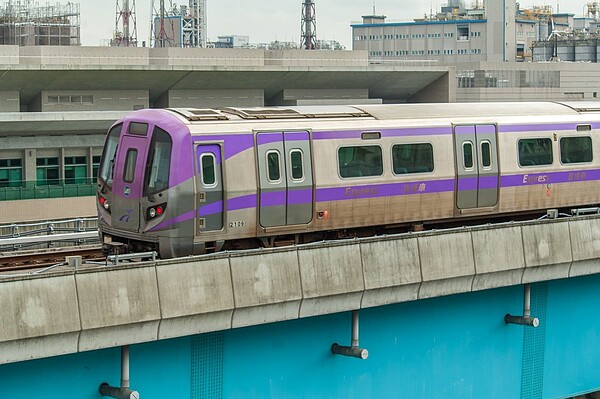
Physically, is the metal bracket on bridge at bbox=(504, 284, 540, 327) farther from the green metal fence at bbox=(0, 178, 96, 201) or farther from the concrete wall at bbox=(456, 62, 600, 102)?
the concrete wall at bbox=(456, 62, 600, 102)

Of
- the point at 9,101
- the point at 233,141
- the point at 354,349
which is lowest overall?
the point at 354,349

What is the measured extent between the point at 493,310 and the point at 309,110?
476 cm

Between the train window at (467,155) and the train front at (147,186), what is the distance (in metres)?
6.29

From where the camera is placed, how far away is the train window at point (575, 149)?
2373 centimetres

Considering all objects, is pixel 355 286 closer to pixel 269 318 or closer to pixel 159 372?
pixel 269 318

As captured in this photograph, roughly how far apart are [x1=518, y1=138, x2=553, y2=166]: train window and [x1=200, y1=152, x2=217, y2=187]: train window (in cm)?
746

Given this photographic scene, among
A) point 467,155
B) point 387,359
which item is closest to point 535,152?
point 467,155

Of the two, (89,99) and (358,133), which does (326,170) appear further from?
(89,99)

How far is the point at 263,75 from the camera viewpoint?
47000 mm

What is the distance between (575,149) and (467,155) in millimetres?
3231

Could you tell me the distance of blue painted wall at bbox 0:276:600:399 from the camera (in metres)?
13.8

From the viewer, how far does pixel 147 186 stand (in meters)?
18.0

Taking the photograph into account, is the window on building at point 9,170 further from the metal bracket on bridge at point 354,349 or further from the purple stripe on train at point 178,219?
the metal bracket on bridge at point 354,349

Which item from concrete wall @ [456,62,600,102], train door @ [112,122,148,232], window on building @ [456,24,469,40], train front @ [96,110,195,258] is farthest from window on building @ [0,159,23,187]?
window on building @ [456,24,469,40]
